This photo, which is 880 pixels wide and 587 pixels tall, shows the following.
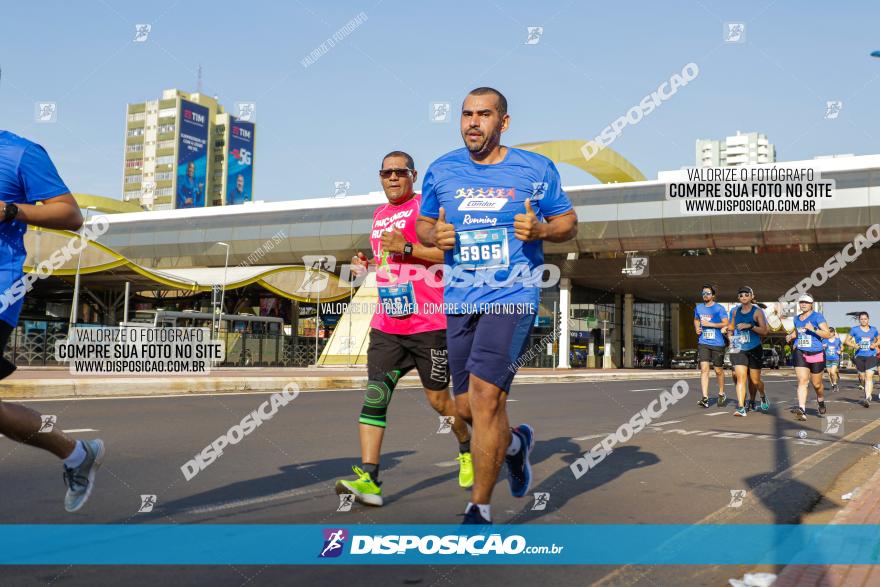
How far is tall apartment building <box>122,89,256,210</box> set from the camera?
418ft

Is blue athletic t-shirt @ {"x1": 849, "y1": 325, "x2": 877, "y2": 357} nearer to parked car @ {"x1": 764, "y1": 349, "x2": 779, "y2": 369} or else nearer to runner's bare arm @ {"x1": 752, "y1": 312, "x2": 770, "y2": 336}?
runner's bare arm @ {"x1": 752, "y1": 312, "x2": 770, "y2": 336}

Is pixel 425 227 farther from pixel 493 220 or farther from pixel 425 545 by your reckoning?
pixel 425 545

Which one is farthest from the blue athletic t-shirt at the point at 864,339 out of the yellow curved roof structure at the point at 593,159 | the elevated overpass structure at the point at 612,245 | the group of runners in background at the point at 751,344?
the yellow curved roof structure at the point at 593,159

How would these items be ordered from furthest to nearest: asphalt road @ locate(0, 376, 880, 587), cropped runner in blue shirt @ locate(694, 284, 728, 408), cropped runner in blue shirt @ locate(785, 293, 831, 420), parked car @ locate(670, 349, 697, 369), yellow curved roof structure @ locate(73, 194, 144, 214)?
yellow curved roof structure @ locate(73, 194, 144, 214) < parked car @ locate(670, 349, 697, 369) < cropped runner in blue shirt @ locate(694, 284, 728, 408) < cropped runner in blue shirt @ locate(785, 293, 831, 420) < asphalt road @ locate(0, 376, 880, 587)

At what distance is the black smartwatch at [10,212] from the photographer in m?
3.38

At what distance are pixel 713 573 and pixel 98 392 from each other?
1221 centimetres

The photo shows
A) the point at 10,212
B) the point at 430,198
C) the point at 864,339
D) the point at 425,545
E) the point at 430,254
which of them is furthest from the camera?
the point at 864,339

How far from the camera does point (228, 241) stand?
165ft

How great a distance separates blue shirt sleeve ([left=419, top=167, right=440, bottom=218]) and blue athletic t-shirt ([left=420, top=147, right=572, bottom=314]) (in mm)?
43

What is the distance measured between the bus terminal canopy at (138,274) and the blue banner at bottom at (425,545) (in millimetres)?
26516

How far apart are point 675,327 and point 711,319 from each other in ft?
190

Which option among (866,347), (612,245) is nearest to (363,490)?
(866,347)

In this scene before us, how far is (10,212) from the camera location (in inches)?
134

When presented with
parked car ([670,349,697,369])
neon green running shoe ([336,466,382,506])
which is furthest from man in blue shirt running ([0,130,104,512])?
parked car ([670,349,697,369])
